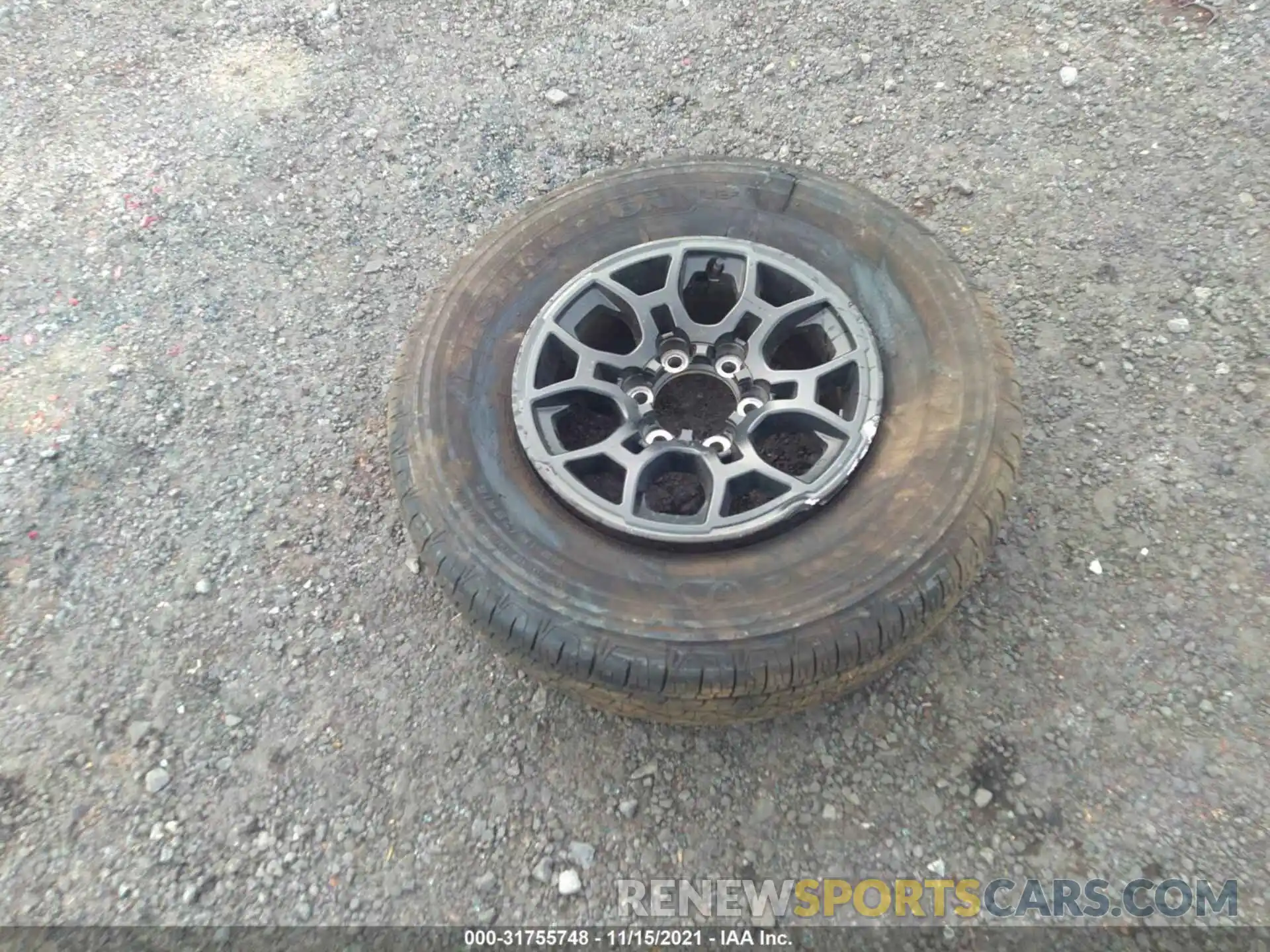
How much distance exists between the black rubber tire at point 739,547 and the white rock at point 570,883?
0.49 meters

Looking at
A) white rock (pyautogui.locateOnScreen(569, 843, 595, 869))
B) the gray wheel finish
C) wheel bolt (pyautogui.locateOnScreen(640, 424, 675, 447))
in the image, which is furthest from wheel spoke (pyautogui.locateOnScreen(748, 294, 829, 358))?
white rock (pyautogui.locateOnScreen(569, 843, 595, 869))

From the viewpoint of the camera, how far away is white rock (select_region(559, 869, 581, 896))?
2.37m

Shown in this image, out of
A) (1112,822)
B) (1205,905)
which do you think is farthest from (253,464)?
(1205,905)

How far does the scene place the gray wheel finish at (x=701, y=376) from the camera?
7.68ft

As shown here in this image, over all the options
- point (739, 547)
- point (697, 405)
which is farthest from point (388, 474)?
point (739, 547)

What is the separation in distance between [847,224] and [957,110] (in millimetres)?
1454

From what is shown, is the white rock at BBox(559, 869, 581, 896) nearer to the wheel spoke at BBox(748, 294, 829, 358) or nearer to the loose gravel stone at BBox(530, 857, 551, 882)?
the loose gravel stone at BBox(530, 857, 551, 882)

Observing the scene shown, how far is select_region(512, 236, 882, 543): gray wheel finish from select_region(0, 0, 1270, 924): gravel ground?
705 mm

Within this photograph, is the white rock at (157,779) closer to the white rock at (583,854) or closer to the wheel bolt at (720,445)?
the white rock at (583,854)

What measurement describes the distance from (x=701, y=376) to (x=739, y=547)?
72 centimetres

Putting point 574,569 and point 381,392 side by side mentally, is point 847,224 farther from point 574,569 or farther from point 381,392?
point 381,392

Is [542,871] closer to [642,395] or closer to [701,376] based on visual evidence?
[642,395]

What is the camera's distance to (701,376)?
2.78m

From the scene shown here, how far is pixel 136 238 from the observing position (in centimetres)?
362
